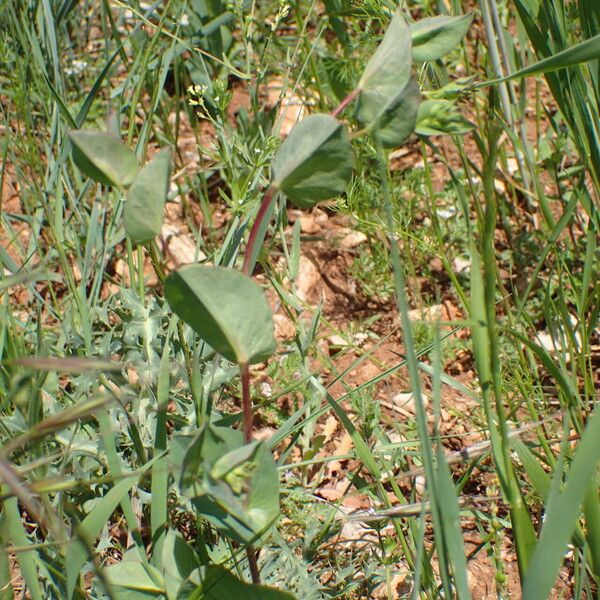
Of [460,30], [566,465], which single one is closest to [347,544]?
[566,465]

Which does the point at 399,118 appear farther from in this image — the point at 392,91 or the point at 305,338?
the point at 305,338

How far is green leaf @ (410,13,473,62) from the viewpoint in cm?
103

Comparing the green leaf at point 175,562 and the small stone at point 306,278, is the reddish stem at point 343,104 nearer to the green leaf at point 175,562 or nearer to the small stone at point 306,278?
the green leaf at point 175,562

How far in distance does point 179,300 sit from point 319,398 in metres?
0.59

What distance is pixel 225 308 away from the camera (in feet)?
3.08

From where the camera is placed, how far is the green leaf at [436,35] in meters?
1.03

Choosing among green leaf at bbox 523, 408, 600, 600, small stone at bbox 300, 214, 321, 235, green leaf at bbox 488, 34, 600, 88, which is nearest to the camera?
green leaf at bbox 523, 408, 600, 600

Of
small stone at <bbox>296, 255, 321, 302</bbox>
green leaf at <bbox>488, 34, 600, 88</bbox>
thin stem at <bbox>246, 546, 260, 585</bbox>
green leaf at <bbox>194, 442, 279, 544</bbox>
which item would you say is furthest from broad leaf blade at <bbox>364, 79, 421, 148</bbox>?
small stone at <bbox>296, 255, 321, 302</bbox>

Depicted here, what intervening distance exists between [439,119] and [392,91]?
0.28ft

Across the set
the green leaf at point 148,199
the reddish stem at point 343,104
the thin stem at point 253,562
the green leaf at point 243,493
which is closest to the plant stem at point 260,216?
the reddish stem at point 343,104

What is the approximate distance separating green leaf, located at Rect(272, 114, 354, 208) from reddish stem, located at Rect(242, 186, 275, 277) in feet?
0.05

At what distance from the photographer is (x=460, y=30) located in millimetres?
1035

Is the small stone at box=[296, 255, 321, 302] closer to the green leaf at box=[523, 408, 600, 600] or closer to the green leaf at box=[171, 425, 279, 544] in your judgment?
the green leaf at box=[171, 425, 279, 544]

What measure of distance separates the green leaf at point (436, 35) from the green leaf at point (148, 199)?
367mm
